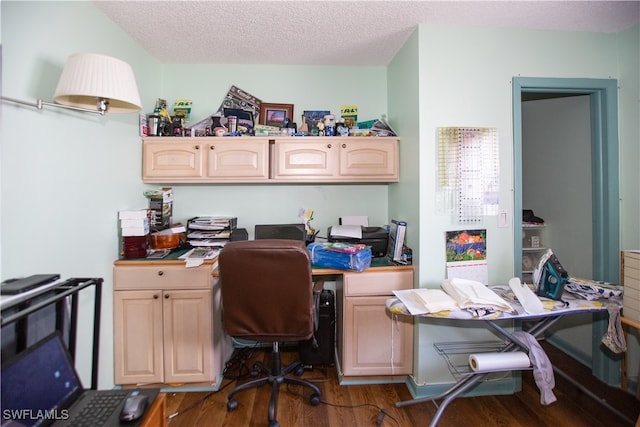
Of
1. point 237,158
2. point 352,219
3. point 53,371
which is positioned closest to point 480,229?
point 352,219

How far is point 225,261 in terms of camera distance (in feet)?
4.86

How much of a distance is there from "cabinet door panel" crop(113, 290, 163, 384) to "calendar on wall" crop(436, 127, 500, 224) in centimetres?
211

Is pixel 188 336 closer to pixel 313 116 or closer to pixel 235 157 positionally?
pixel 235 157

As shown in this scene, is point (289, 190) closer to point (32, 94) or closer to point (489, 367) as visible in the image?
point (32, 94)

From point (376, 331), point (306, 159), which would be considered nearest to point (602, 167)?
point (376, 331)

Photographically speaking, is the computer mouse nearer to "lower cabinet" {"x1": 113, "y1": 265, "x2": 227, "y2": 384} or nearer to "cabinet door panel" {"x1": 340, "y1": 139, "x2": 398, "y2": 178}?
"lower cabinet" {"x1": 113, "y1": 265, "x2": 227, "y2": 384}

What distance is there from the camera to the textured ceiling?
1679 mm

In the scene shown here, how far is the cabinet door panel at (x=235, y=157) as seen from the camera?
85.4 inches

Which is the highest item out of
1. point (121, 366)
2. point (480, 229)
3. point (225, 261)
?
point (480, 229)

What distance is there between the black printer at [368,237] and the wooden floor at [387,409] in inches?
38.9

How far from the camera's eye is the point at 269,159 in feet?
7.25

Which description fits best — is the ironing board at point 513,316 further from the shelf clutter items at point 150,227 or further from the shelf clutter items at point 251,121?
the shelf clutter items at point 150,227

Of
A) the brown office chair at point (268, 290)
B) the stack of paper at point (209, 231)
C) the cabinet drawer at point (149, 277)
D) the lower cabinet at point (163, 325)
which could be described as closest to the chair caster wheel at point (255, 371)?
the lower cabinet at point (163, 325)

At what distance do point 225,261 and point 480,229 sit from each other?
1686 mm
